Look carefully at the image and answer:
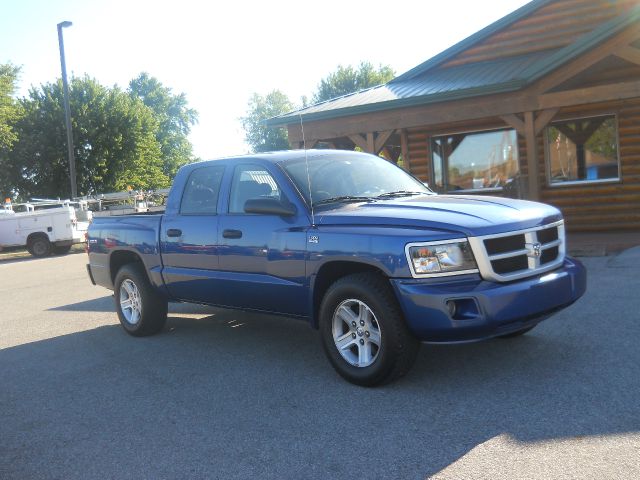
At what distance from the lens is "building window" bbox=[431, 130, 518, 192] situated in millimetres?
14672

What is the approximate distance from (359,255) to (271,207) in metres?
0.91

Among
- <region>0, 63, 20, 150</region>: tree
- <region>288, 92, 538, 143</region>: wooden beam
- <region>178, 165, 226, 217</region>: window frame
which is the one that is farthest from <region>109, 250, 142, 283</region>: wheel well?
<region>0, 63, 20, 150</region>: tree

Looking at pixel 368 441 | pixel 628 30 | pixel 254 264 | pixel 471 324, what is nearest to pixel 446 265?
pixel 471 324

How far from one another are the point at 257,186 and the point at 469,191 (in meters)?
10.0

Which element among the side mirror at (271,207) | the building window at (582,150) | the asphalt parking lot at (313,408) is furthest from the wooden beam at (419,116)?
the side mirror at (271,207)

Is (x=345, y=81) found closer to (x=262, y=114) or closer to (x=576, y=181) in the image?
(x=262, y=114)

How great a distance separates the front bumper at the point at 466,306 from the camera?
13.8 feet

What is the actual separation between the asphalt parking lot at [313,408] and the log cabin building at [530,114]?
18.3ft

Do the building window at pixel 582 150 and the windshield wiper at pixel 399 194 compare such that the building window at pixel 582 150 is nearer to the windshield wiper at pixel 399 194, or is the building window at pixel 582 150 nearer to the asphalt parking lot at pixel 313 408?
the asphalt parking lot at pixel 313 408

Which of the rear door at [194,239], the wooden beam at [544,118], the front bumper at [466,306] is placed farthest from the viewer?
the wooden beam at [544,118]

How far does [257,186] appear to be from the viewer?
5.77 metres

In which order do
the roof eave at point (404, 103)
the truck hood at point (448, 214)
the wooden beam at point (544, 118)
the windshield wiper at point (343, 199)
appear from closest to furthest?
1. the truck hood at point (448, 214)
2. the windshield wiper at point (343, 199)
3. the wooden beam at point (544, 118)
4. the roof eave at point (404, 103)

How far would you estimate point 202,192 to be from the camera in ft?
20.7

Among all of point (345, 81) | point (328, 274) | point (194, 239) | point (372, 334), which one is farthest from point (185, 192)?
point (345, 81)
